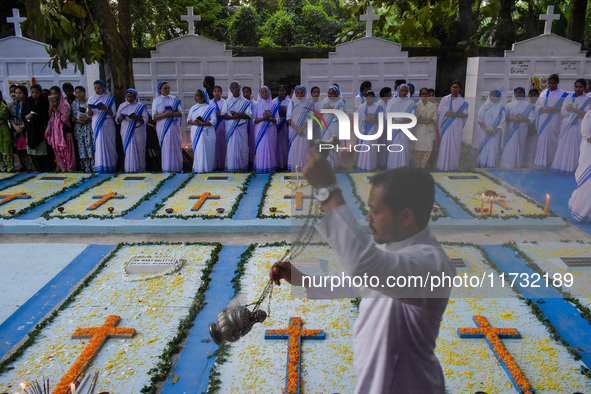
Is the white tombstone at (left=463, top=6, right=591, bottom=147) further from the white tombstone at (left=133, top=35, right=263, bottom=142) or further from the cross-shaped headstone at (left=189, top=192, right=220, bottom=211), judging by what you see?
the cross-shaped headstone at (left=189, top=192, right=220, bottom=211)

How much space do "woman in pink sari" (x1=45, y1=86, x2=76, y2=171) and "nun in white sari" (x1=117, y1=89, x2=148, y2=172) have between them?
0.97 meters

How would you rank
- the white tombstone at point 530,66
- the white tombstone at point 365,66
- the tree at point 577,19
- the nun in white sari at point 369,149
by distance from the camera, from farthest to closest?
the tree at point 577,19 → the white tombstone at point 365,66 → the white tombstone at point 530,66 → the nun in white sari at point 369,149

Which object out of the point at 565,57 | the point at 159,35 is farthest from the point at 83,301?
the point at 159,35

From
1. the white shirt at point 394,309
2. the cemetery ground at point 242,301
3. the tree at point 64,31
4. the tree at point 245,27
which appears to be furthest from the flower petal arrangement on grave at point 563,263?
the tree at point 245,27

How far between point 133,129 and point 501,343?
303 inches

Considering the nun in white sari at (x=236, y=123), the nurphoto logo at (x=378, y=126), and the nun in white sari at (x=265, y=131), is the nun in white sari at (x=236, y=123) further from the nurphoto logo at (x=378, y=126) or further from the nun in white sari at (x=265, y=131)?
the nurphoto logo at (x=378, y=126)

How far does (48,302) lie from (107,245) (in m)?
1.49

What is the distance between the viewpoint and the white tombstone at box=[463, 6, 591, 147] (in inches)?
444

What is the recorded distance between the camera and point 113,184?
334 inches

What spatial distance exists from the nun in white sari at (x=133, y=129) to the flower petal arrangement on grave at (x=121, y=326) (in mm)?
4358

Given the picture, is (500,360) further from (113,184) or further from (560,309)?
(113,184)

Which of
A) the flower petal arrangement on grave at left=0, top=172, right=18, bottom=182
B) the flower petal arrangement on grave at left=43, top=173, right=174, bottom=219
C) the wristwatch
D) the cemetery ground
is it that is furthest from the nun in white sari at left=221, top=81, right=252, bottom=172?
the wristwatch

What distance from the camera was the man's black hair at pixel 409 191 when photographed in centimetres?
184

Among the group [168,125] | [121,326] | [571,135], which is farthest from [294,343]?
[571,135]
